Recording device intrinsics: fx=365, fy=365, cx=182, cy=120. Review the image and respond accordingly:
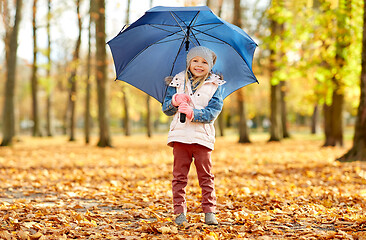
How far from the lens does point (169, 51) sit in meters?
4.37

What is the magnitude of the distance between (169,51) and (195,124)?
3.56 ft

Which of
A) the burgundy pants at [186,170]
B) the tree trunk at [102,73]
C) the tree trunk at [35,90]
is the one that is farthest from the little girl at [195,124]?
the tree trunk at [35,90]

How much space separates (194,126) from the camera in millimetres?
3777

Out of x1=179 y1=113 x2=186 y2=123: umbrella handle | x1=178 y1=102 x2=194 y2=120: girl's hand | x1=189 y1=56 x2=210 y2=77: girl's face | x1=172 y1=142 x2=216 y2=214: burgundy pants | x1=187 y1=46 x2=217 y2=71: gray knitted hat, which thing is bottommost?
x1=172 y1=142 x2=216 y2=214: burgundy pants

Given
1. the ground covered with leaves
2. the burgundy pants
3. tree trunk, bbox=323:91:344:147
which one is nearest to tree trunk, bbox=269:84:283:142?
tree trunk, bbox=323:91:344:147

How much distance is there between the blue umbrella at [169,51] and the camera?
429 centimetres

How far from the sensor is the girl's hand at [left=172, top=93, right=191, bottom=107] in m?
3.73

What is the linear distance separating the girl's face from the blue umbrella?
42 centimetres

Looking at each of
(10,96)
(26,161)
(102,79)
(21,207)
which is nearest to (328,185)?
(21,207)

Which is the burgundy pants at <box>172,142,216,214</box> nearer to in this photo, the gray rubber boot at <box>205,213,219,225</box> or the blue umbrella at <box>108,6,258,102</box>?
the gray rubber boot at <box>205,213,219,225</box>

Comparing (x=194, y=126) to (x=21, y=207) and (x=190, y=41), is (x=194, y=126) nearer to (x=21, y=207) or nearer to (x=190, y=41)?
(x=190, y=41)

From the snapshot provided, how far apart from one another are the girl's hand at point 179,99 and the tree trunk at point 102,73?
12.1 metres

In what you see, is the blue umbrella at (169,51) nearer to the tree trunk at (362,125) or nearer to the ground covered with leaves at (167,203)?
the ground covered with leaves at (167,203)

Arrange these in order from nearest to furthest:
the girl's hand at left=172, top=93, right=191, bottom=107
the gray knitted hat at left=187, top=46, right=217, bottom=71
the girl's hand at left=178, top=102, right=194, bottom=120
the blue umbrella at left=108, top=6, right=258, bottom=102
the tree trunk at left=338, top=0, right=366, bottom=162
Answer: the girl's hand at left=178, top=102, right=194, bottom=120, the girl's hand at left=172, top=93, right=191, bottom=107, the gray knitted hat at left=187, top=46, right=217, bottom=71, the blue umbrella at left=108, top=6, right=258, bottom=102, the tree trunk at left=338, top=0, right=366, bottom=162
